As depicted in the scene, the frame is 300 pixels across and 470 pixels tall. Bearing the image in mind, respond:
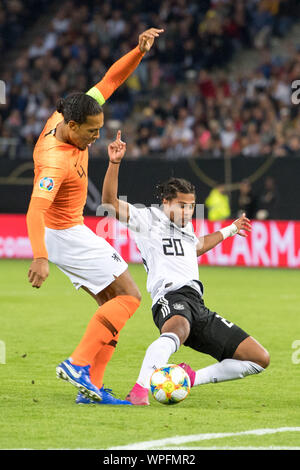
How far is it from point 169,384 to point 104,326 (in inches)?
23.8

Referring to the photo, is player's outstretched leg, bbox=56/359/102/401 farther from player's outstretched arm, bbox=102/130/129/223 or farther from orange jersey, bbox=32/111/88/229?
player's outstretched arm, bbox=102/130/129/223

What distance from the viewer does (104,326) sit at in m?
6.01

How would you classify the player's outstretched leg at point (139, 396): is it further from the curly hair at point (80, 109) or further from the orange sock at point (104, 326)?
the curly hair at point (80, 109)

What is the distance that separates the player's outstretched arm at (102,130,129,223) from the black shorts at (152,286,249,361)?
67cm

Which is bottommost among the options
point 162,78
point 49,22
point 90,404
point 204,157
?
point 90,404

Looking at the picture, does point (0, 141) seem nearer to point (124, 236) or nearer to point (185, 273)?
point (124, 236)

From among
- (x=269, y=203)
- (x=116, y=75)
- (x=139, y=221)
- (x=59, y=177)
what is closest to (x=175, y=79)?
(x=269, y=203)

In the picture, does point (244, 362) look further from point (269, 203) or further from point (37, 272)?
point (269, 203)

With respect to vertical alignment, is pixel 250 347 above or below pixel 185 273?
below

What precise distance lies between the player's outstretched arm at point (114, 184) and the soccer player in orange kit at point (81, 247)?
0.9 inches

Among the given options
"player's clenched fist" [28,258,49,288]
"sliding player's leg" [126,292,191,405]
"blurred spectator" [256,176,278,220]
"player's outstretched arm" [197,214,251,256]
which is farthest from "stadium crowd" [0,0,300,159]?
"player's clenched fist" [28,258,49,288]
